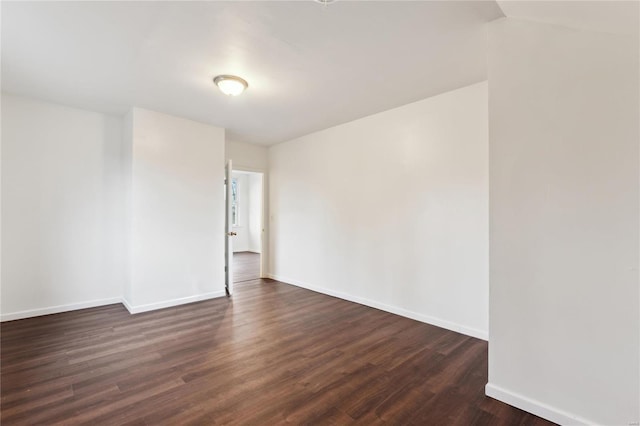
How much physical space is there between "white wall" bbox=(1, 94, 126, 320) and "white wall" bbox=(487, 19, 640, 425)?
4.71 m

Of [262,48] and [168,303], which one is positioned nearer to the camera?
[262,48]

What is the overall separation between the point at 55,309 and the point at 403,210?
4735 millimetres

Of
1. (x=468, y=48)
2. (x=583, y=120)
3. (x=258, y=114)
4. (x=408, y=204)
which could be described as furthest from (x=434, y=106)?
(x=258, y=114)

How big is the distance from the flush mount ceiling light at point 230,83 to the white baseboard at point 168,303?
117 inches

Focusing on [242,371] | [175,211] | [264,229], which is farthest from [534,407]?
[264,229]

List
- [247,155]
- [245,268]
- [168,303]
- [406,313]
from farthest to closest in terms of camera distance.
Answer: [245,268]
[247,155]
[168,303]
[406,313]

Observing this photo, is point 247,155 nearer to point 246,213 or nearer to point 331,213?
point 331,213

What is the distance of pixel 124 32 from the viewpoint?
7.05ft

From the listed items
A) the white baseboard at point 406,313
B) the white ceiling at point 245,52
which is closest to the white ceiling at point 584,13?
the white ceiling at point 245,52

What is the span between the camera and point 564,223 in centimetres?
174

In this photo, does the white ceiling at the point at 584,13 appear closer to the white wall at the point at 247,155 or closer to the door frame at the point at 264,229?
the white wall at the point at 247,155

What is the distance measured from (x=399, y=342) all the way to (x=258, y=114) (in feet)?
11.1

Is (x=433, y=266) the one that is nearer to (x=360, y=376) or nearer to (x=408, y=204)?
(x=408, y=204)

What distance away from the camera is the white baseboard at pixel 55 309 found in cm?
342
